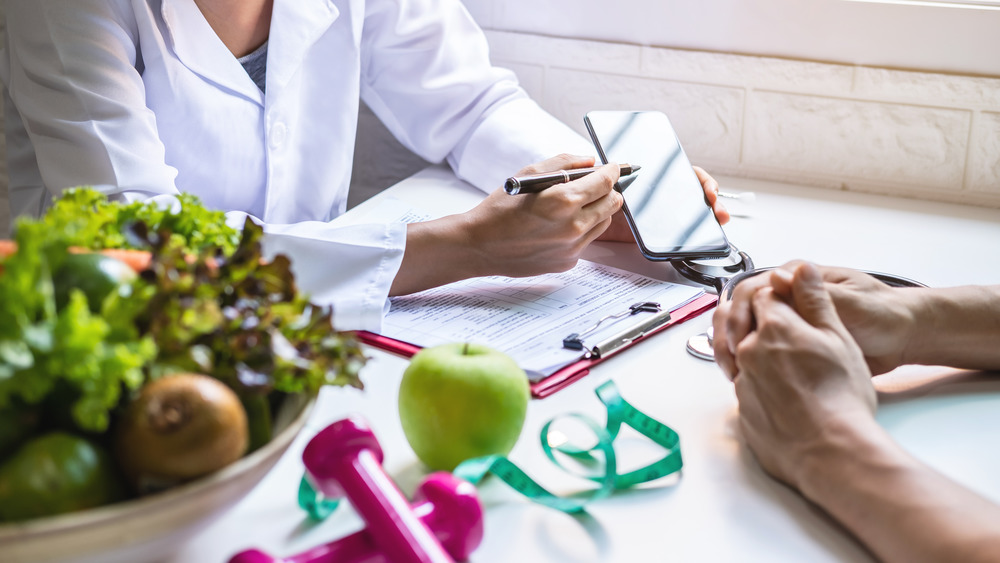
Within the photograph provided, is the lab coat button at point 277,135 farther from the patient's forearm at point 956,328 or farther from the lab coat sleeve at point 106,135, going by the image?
the patient's forearm at point 956,328

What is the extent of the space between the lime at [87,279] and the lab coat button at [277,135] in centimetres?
78

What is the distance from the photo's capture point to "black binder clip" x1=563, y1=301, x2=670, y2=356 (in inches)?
35.6

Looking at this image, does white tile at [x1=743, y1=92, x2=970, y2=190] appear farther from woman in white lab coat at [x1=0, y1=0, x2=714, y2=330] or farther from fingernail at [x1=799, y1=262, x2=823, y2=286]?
fingernail at [x1=799, y1=262, x2=823, y2=286]

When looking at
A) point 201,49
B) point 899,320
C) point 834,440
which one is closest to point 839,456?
point 834,440

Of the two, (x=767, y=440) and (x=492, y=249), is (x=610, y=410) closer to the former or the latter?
(x=767, y=440)

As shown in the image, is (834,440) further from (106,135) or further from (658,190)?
(106,135)

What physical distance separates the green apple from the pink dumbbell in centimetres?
7

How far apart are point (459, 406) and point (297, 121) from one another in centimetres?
87

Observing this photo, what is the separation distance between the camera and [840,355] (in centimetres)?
72

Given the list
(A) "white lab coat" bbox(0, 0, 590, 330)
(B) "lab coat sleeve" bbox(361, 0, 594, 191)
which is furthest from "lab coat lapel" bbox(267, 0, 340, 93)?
(B) "lab coat sleeve" bbox(361, 0, 594, 191)

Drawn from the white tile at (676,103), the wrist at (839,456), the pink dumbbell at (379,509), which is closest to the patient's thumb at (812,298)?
the wrist at (839,456)

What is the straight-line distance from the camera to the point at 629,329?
0.94 metres

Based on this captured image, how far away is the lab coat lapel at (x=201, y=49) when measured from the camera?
117 centimetres

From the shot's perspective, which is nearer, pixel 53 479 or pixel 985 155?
pixel 53 479
